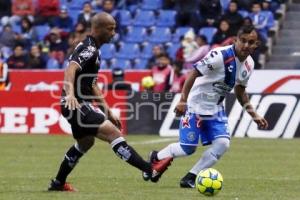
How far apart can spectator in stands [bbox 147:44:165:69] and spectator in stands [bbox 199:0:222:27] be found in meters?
1.49

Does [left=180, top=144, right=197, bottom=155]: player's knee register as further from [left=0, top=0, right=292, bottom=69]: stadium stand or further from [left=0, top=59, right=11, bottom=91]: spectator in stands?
[left=0, top=59, right=11, bottom=91]: spectator in stands

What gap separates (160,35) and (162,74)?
3162mm

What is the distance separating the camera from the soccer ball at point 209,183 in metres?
9.99

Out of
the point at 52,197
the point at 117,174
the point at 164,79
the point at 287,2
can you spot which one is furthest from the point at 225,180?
the point at 287,2

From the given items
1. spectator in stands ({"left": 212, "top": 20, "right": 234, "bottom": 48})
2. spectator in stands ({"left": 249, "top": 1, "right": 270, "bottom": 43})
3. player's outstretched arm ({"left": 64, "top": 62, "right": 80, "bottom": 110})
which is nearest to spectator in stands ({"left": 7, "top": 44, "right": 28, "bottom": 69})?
spectator in stands ({"left": 212, "top": 20, "right": 234, "bottom": 48})

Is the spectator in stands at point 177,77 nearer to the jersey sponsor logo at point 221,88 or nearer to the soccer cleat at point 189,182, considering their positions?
the jersey sponsor logo at point 221,88

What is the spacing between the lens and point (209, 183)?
10.0 m

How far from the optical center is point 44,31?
27500 millimetres

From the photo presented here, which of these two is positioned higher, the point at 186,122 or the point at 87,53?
the point at 87,53

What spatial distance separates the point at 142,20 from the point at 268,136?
719 cm

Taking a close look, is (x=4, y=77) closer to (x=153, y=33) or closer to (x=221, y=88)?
(x=153, y=33)

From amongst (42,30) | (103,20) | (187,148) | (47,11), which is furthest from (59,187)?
(47,11)

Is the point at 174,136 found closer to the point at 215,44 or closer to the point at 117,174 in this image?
the point at 215,44

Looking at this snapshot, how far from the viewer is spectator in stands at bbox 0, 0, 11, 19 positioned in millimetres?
28812
